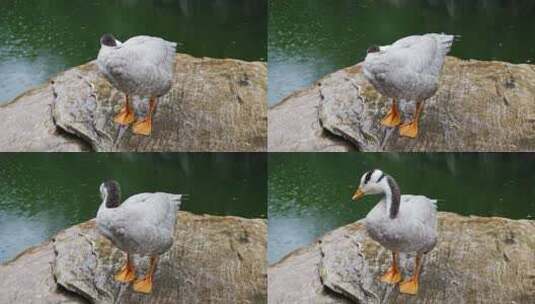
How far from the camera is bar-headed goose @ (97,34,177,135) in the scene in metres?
5.04

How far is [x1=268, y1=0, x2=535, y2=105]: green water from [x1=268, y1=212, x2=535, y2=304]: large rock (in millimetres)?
1095

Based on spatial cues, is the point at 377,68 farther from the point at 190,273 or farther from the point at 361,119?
the point at 190,273

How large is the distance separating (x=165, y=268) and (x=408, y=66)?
6.26 feet

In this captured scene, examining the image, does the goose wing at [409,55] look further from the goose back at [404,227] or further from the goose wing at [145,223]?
the goose wing at [145,223]

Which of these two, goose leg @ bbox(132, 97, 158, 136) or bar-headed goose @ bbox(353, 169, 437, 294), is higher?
goose leg @ bbox(132, 97, 158, 136)

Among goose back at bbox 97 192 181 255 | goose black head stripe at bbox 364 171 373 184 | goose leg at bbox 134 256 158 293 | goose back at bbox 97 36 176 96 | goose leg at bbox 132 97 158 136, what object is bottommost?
goose leg at bbox 134 256 158 293

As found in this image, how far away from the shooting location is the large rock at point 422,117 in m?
5.82

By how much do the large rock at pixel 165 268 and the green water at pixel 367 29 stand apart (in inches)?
38.9

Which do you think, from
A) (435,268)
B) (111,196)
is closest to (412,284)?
(435,268)

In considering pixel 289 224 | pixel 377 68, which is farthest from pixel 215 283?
pixel 377 68

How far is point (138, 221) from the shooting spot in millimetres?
4941

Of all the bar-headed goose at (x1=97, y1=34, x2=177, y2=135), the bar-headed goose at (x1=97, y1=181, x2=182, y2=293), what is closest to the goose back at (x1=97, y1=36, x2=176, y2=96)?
the bar-headed goose at (x1=97, y1=34, x2=177, y2=135)

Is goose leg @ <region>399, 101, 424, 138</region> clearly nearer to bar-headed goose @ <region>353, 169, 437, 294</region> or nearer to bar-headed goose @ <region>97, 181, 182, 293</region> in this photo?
bar-headed goose @ <region>353, 169, 437, 294</region>

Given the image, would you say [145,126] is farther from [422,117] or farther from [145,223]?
[422,117]
